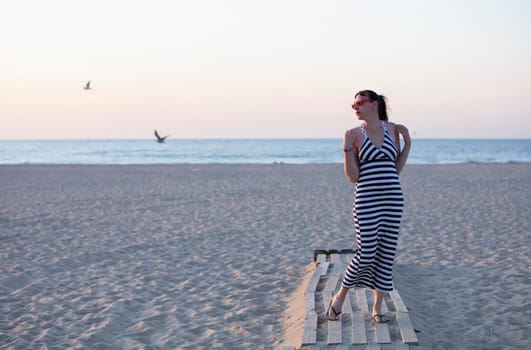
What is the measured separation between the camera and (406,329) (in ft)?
A: 12.1

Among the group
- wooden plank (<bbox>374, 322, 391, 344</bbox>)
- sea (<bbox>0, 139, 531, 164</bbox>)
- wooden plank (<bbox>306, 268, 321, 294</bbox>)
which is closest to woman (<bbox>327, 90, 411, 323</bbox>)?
wooden plank (<bbox>374, 322, 391, 344</bbox>)

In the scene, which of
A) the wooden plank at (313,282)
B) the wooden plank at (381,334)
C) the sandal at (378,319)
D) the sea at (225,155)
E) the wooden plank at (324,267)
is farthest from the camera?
the sea at (225,155)

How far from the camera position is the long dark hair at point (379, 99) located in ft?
11.5

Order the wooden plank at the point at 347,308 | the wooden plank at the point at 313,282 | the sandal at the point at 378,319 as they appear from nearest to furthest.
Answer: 1. the sandal at the point at 378,319
2. the wooden plank at the point at 347,308
3. the wooden plank at the point at 313,282

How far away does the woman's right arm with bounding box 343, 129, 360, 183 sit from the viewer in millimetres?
3410

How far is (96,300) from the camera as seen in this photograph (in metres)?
5.05

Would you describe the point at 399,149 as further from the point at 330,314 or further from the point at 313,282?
the point at 313,282

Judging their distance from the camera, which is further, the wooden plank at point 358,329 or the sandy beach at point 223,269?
the sandy beach at point 223,269

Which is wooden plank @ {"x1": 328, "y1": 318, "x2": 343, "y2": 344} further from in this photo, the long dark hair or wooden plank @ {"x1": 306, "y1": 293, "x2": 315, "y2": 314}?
the long dark hair

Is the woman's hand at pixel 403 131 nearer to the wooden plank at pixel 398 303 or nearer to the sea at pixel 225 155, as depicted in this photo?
the wooden plank at pixel 398 303

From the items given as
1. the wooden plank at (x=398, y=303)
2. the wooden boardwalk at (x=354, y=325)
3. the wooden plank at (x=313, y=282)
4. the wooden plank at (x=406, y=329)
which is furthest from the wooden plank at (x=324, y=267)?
the wooden plank at (x=406, y=329)

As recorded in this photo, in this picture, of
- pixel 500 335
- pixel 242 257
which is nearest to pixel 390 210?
pixel 500 335

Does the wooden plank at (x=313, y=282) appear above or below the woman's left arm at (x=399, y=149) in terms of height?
below

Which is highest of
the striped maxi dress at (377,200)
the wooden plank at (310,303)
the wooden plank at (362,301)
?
the striped maxi dress at (377,200)
